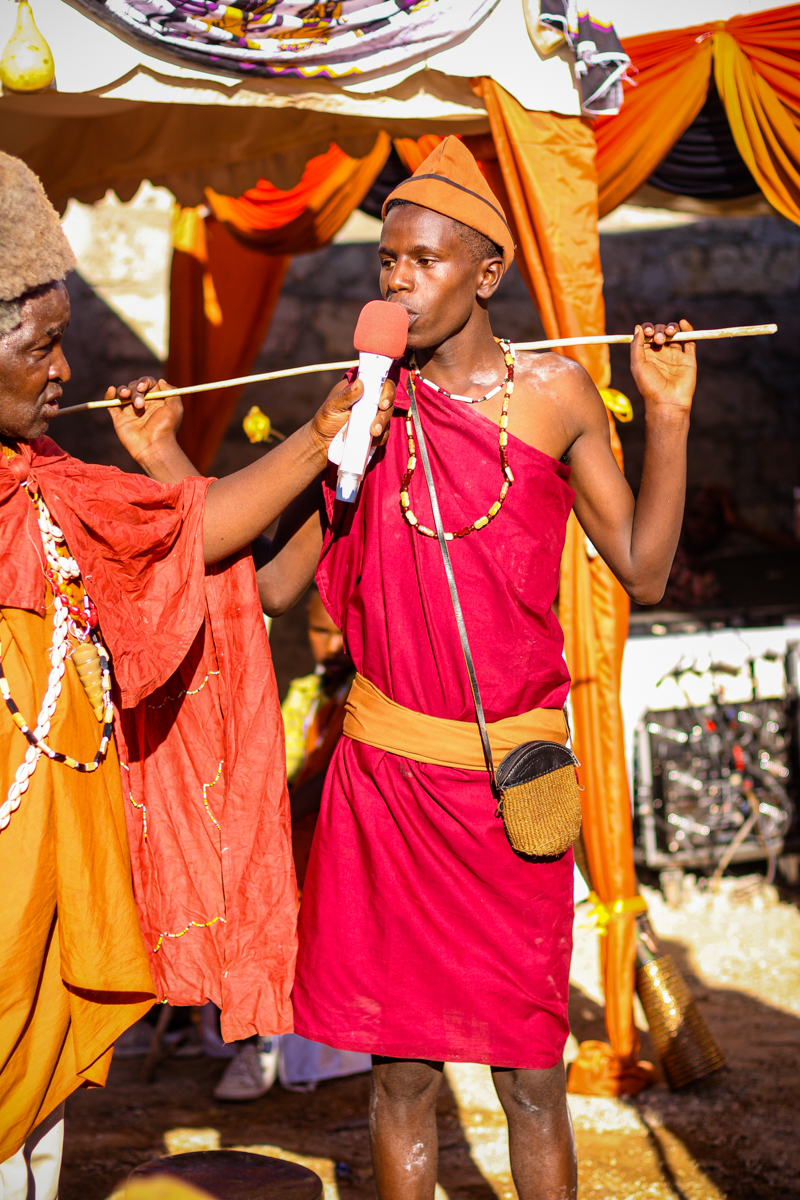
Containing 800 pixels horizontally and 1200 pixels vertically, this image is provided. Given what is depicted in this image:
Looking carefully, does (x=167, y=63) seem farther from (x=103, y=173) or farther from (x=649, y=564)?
(x=649, y=564)

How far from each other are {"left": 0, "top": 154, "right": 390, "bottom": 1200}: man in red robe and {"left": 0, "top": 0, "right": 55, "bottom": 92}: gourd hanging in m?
1.67

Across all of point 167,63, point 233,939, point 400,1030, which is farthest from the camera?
point 167,63

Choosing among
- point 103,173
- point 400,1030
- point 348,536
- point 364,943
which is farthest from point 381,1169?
point 103,173

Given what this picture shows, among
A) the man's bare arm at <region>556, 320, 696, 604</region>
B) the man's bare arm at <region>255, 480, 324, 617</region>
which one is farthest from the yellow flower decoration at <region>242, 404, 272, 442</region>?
the man's bare arm at <region>556, 320, 696, 604</region>

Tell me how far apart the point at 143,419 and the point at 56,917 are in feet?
3.16

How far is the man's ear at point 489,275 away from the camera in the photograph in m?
2.13

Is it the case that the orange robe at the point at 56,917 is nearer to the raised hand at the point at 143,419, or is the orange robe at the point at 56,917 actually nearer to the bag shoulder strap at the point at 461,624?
the raised hand at the point at 143,419

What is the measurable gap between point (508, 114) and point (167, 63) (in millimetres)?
1105

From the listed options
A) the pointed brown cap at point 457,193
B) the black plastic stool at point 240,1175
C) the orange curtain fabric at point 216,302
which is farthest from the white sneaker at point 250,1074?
the orange curtain fabric at point 216,302

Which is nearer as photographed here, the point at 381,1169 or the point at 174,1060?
the point at 381,1169

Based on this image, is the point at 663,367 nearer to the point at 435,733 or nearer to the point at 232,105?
the point at 435,733

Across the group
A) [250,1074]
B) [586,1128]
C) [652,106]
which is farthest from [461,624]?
[652,106]

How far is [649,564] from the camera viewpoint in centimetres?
212

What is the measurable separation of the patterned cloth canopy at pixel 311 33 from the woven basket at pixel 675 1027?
10.2 ft
